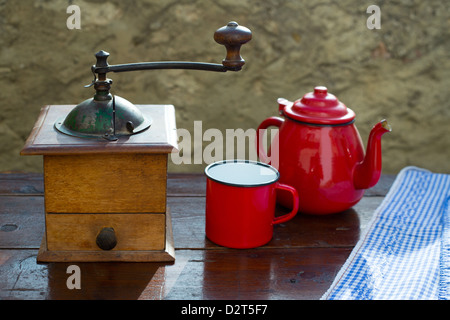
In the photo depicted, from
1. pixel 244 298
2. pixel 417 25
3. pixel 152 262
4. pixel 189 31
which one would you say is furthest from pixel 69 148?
pixel 417 25

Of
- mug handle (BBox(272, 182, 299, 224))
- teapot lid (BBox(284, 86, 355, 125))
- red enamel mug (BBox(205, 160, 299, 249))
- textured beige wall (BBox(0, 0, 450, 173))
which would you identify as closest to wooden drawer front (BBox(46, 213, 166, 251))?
red enamel mug (BBox(205, 160, 299, 249))

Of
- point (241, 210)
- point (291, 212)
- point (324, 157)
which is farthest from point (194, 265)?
point (324, 157)

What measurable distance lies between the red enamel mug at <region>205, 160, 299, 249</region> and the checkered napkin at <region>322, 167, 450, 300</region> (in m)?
0.17

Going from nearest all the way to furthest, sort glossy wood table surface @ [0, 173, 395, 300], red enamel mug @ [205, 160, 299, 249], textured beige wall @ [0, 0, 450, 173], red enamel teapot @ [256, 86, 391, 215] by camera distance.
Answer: glossy wood table surface @ [0, 173, 395, 300] < red enamel mug @ [205, 160, 299, 249] < red enamel teapot @ [256, 86, 391, 215] < textured beige wall @ [0, 0, 450, 173]

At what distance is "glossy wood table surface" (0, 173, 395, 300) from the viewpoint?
936 mm

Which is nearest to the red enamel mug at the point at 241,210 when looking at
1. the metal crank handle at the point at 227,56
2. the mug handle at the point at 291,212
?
the mug handle at the point at 291,212

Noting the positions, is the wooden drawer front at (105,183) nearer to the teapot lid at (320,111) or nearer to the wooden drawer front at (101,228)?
the wooden drawer front at (101,228)

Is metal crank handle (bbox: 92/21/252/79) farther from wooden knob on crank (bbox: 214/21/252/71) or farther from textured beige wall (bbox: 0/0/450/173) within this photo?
textured beige wall (bbox: 0/0/450/173)

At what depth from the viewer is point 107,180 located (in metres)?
1.00

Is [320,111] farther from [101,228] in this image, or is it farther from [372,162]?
[101,228]

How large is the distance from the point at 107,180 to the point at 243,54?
48.6 inches

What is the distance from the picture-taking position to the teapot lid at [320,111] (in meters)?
1.18

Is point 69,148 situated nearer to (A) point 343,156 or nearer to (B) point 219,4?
(A) point 343,156

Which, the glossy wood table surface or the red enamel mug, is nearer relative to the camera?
the glossy wood table surface
